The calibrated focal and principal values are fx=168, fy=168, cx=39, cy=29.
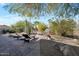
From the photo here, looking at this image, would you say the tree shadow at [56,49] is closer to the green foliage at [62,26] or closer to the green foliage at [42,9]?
the green foliage at [62,26]

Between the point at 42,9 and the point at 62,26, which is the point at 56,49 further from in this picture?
the point at 42,9

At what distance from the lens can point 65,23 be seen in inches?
47.0

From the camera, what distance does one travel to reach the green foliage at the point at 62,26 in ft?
3.91

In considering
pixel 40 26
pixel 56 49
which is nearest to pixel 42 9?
pixel 40 26

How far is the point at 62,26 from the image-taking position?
1196 mm

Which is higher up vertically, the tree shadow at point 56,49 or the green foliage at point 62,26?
the green foliage at point 62,26

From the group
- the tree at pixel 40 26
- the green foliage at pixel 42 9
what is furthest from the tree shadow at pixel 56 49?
the green foliage at pixel 42 9

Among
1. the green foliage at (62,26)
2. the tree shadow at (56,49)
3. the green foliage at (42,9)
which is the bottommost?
the tree shadow at (56,49)

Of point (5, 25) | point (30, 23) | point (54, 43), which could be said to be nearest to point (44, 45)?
point (54, 43)

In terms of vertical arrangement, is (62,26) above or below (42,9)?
below

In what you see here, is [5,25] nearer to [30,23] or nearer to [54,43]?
[30,23]

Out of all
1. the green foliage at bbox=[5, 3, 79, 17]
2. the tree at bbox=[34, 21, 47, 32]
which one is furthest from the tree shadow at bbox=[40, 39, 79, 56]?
Result: the green foliage at bbox=[5, 3, 79, 17]

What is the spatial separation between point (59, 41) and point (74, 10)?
25 centimetres

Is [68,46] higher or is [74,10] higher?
[74,10]
